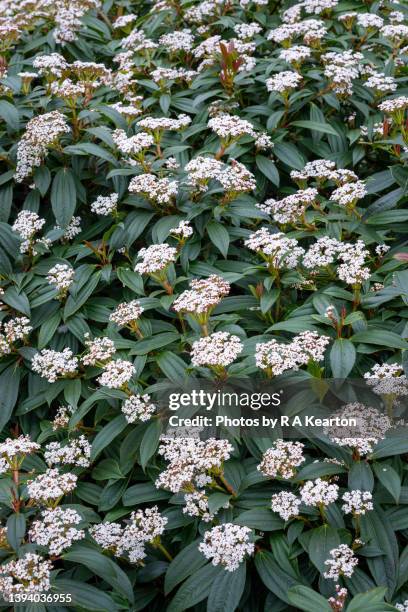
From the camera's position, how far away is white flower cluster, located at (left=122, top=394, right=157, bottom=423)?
11.5 feet

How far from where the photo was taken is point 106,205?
4.46 metres

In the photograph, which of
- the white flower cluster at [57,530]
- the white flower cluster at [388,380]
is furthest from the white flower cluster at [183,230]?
the white flower cluster at [57,530]

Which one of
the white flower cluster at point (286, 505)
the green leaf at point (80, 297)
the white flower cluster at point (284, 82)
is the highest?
the white flower cluster at point (284, 82)

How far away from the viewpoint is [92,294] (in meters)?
4.39

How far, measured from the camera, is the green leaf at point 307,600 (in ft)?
9.18

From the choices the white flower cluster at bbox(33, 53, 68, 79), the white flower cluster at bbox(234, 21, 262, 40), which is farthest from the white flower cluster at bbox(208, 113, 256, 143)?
the white flower cluster at bbox(33, 53, 68, 79)

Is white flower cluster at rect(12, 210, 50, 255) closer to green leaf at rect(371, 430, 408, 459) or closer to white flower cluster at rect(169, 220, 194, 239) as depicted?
white flower cluster at rect(169, 220, 194, 239)

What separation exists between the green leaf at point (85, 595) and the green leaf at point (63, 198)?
2.26 metres

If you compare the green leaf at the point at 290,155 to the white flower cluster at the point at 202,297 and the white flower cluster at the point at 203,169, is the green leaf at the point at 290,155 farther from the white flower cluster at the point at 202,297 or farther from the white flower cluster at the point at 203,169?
the white flower cluster at the point at 202,297

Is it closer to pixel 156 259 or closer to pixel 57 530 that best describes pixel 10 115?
pixel 156 259

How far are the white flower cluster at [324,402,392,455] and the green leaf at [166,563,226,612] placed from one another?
2.64 feet

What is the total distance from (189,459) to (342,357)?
2.92 ft

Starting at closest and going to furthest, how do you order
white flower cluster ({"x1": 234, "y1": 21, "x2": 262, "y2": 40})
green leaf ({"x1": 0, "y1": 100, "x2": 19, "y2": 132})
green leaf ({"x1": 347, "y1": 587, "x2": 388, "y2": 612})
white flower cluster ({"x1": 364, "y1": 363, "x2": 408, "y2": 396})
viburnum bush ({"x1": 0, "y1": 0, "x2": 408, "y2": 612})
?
green leaf ({"x1": 347, "y1": 587, "x2": 388, "y2": 612}) < viburnum bush ({"x1": 0, "y1": 0, "x2": 408, "y2": 612}) < white flower cluster ({"x1": 364, "y1": 363, "x2": 408, "y2": 396}) < green leaf ({"x1": 0, "y1": 100, "x2": 19, "y2": 132}) < white flower cluster ({"x1": 234, "y1": 21, "x2": 262, "y2": 40})

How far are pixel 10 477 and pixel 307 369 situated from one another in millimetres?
1587
